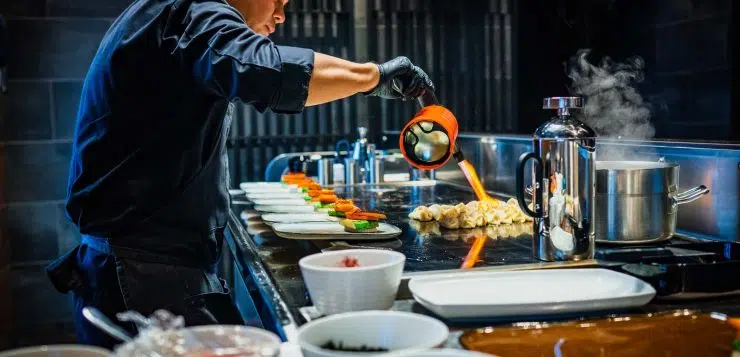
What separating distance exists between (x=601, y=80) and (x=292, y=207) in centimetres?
114

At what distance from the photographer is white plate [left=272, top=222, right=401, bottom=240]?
5.87 ft

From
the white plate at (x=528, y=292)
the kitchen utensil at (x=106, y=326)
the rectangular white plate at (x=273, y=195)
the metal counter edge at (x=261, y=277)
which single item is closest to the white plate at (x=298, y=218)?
the metal counter edge at (x=261, y=277)

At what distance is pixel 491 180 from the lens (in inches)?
131

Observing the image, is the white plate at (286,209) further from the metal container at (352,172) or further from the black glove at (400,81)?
the metal container at (352,172)

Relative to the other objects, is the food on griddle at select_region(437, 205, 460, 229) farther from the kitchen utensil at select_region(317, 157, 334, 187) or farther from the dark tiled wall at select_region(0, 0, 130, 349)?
the dark tiled wall at select_region(0, 0, 130, 349)

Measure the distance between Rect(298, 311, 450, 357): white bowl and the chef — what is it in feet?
2.28

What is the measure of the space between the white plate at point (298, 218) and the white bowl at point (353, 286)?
0.95 m

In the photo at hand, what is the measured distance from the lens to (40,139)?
422 cm

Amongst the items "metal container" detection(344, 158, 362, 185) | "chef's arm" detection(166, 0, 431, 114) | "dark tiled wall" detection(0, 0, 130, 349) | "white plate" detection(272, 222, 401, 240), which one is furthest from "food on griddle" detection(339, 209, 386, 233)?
"dark tiled wall" detection(0, 0, 130, 349)

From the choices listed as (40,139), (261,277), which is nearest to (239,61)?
(261,277)

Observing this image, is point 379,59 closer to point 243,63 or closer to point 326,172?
point 326,172

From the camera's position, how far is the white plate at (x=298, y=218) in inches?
80.7

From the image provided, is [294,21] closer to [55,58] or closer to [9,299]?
[55,58]

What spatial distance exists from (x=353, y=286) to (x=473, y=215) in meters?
1.07
